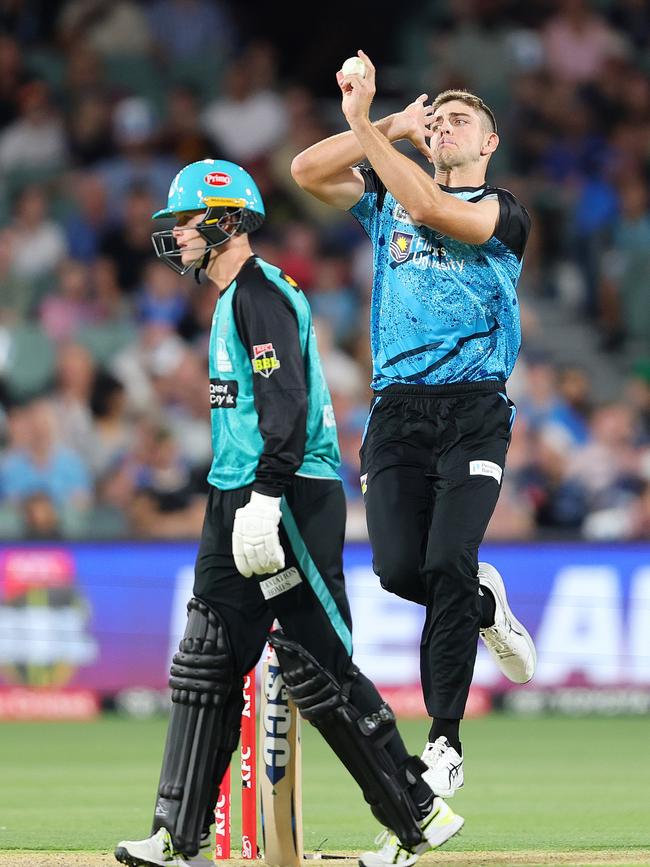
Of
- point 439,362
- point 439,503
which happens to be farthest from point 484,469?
point 439,362

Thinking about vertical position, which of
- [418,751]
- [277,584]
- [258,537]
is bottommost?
[418,751]

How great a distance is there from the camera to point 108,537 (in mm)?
12828

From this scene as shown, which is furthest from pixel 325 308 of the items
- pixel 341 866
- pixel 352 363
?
pixel 341 866

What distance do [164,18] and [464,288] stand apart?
39.2 ft

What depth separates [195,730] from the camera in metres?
5.58

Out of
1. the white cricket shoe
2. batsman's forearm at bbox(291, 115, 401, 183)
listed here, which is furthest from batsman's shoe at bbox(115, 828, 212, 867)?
batsman's forearm at bbox(291, 115, 401, 183)

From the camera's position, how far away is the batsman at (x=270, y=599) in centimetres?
552

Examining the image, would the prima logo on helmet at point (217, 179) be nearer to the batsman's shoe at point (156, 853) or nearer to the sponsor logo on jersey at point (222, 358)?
the sponsor logo on jersey at point (222, 358)

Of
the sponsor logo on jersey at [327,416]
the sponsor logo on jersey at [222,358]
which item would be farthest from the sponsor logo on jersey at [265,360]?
the sponsor logo on jersey at [327,416]

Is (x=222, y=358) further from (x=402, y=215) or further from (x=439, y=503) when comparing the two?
(x=402, y=215)

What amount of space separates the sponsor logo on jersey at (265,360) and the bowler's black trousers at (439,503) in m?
1.10

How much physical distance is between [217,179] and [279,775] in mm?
2118

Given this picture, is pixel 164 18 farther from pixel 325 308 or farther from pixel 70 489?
pixel 70 489

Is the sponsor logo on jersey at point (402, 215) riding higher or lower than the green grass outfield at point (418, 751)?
higher
